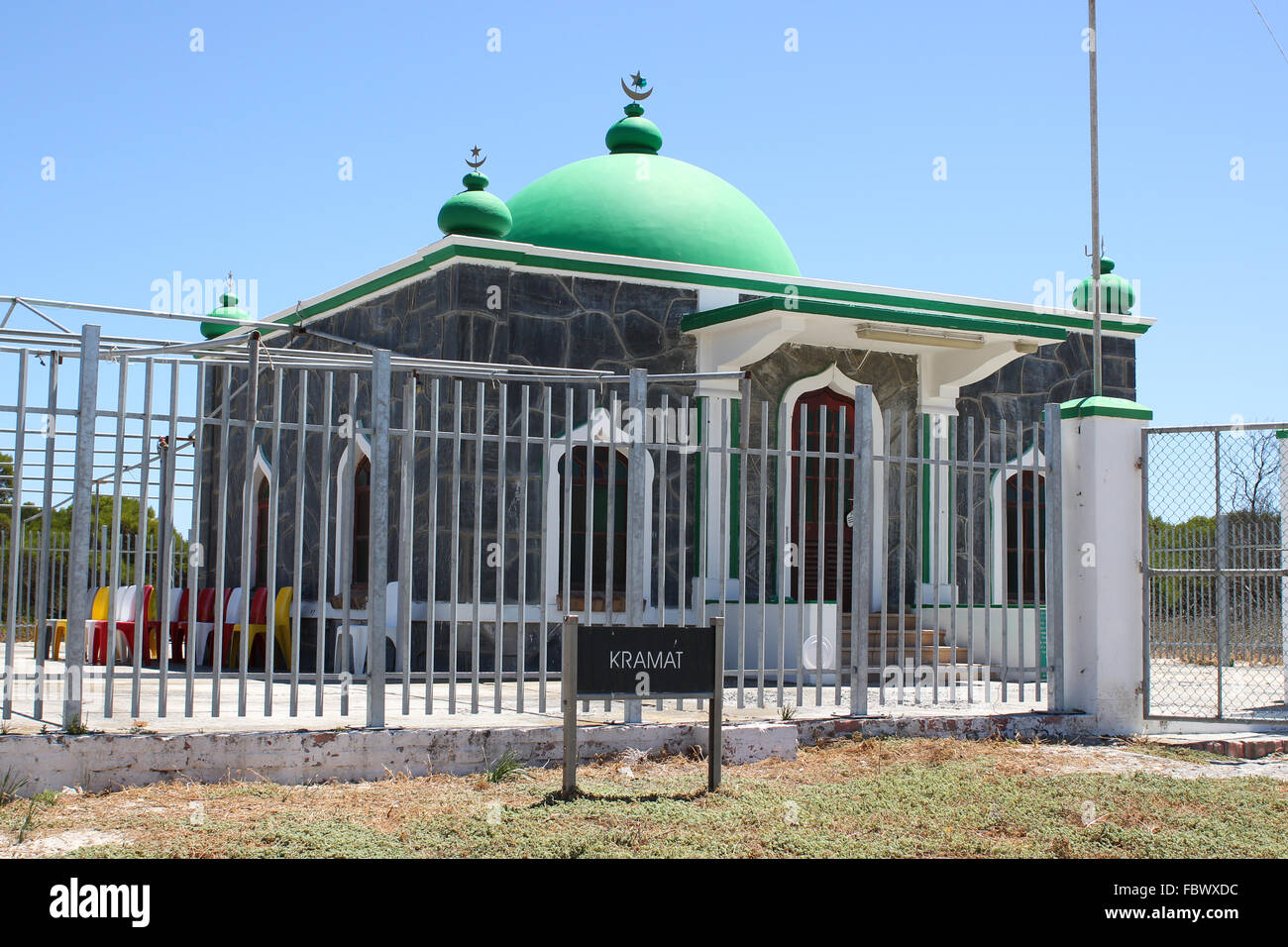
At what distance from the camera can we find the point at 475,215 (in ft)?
42.7

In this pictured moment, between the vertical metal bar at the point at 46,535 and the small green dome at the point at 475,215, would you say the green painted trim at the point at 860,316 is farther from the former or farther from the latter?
the vertical metal bar at the point at 46,535

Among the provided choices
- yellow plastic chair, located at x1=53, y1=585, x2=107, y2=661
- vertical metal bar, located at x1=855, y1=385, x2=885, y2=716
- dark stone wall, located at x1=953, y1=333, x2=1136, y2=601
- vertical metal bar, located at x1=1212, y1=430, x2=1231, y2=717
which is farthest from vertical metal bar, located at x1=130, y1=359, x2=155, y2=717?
dark stone wall, located at x1=953, y1=333, x2=1136, y2=601

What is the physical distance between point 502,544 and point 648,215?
27.7ft

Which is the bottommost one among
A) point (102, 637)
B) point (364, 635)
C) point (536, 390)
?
point (102, 637)

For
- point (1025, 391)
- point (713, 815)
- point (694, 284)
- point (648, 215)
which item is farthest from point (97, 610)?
point (1025, 391)

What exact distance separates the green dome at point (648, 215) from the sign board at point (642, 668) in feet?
28.7

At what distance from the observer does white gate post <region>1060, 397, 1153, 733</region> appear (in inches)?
348

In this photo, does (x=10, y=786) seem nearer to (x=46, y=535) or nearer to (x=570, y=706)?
(x=46, y=535)

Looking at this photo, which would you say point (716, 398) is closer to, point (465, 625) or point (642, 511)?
point (465, 625)

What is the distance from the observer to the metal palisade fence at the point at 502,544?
6879 millimetres

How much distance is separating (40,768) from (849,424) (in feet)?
35.0

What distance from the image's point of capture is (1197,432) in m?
8.67

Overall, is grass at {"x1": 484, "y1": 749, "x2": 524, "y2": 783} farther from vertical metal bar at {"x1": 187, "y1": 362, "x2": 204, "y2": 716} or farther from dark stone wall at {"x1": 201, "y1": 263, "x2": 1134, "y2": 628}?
dark stone wall at {"x1": 201, "y1": 263, "x2": 1134, "y2": 628}
